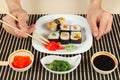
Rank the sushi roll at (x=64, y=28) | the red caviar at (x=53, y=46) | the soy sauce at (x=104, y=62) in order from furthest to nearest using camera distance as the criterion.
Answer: the sushi roll at (x=64, y=28) → the red caviar at (x=53, y=46) → the soy sauce at (x=104, y=62)

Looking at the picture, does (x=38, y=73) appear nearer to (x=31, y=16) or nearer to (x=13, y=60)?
(x=13, y=60)

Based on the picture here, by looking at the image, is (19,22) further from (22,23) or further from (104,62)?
(104,62)

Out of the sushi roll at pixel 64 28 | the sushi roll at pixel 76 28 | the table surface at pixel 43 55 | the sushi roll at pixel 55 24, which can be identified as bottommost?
the table surface at pixel 43 55

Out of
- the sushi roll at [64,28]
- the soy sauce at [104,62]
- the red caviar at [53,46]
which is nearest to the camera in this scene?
the soy sauce at [104,62]

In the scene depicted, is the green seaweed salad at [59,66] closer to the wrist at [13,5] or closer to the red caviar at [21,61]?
the red caviar at [21,61]

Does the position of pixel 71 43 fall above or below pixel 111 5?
above

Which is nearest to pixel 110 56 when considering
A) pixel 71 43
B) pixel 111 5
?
pixel 71 43

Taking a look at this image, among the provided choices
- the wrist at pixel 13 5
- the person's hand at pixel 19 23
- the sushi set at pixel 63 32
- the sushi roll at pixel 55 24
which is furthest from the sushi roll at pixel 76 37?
the wrist at pixel 13 5
